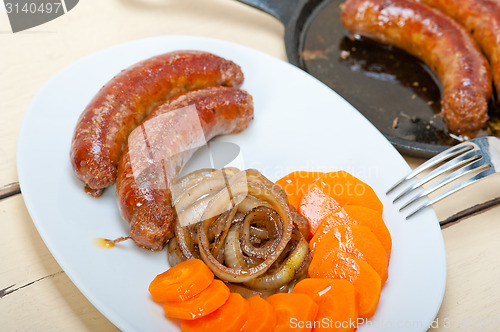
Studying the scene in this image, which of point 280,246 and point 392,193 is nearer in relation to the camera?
point 280,246

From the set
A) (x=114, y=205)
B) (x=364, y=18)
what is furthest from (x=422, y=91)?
(x=114, y=205)

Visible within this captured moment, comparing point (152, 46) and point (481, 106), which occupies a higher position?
point (152, 46)

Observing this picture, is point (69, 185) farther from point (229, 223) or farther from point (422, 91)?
point (422, 91)

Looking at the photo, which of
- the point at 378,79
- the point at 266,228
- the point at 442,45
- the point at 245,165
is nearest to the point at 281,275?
the point at 266,228

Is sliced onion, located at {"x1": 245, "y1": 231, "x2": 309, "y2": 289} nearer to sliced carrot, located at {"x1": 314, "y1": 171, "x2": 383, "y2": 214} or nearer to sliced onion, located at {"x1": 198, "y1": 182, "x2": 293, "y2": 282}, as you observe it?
sliced onion, located at {"x1": 198, "y1": 182, "x2": 293, "y2": 282}

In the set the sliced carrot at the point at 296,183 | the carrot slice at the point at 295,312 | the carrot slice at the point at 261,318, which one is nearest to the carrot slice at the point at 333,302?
the carrot slice at the point at 295,312

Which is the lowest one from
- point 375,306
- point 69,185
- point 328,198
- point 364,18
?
point 375,306

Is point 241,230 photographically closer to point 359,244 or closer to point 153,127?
point 359,244
